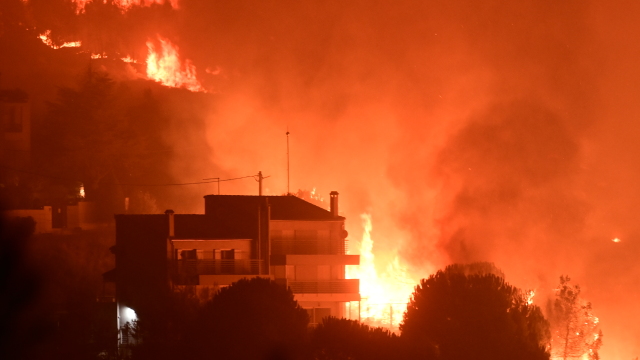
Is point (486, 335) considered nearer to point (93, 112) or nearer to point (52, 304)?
point (52, 304)

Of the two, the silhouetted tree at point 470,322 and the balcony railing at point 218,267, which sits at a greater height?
the balcony railing at point 218,267

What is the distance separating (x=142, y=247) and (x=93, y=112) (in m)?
31.8

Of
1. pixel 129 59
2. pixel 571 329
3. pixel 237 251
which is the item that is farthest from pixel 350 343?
pixel 129 59

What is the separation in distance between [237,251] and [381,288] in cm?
2603

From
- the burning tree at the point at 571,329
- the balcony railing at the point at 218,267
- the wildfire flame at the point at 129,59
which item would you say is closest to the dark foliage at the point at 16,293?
the balcony railing at the point at 218,267

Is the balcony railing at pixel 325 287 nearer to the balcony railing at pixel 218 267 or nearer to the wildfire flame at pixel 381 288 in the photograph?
the balcony railing at pixel 218 267

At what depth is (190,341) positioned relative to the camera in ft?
181

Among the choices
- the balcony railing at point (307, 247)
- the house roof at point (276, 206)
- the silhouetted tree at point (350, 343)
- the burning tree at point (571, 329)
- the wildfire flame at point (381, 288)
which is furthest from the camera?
the wildfire flame at point (381, 288)

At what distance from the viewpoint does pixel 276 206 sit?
67812mm

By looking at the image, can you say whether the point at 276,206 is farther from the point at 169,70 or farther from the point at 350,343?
the point at 169,70

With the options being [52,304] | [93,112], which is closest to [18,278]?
[52,304]

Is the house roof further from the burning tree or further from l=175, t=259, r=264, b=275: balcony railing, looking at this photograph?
the burning tree

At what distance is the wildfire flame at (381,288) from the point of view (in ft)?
269

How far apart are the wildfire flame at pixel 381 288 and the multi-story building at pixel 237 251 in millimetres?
13853
